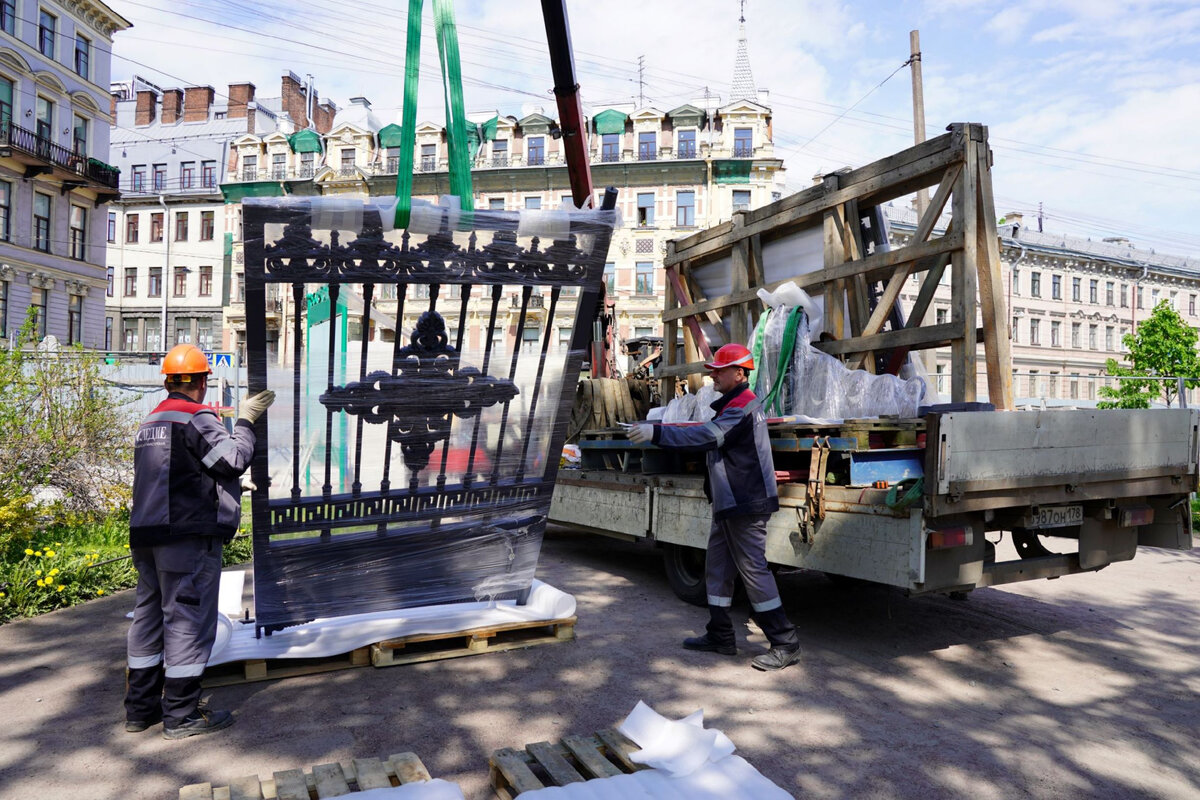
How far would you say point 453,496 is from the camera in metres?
5.30

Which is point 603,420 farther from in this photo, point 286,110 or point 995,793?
point 286,110

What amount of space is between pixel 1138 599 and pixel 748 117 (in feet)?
110

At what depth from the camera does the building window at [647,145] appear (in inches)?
1489

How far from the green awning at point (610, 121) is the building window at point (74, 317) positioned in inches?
905

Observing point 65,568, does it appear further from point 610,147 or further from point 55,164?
point 610,147

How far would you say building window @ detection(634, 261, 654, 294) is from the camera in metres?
37.8

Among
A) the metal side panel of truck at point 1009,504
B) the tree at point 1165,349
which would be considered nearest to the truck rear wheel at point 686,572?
the metal side panel of truck at point 1009,504

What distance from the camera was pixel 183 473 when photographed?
412 centimetres

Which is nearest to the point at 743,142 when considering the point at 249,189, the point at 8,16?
the point at 249,189

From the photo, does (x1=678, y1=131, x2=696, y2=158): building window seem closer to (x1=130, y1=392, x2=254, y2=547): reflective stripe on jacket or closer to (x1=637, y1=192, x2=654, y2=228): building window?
(x1=637, y1=192, x2=654, y2=228): building window

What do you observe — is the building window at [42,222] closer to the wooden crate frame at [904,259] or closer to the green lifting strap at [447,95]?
the wooden crate frame at [904,259]

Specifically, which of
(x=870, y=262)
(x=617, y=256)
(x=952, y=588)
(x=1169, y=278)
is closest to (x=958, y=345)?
(x=870, y=262)

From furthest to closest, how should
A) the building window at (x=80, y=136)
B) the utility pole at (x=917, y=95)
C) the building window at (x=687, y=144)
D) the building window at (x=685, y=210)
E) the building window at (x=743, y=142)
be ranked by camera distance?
the building window at (x=685, y=210) → the building window at (x=687, y=144) → the building window at (x=743, y=142) → the building window at (x=80, y=136) → the utility pole at (x=917, y=95)

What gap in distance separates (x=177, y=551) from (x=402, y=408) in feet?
4.65
